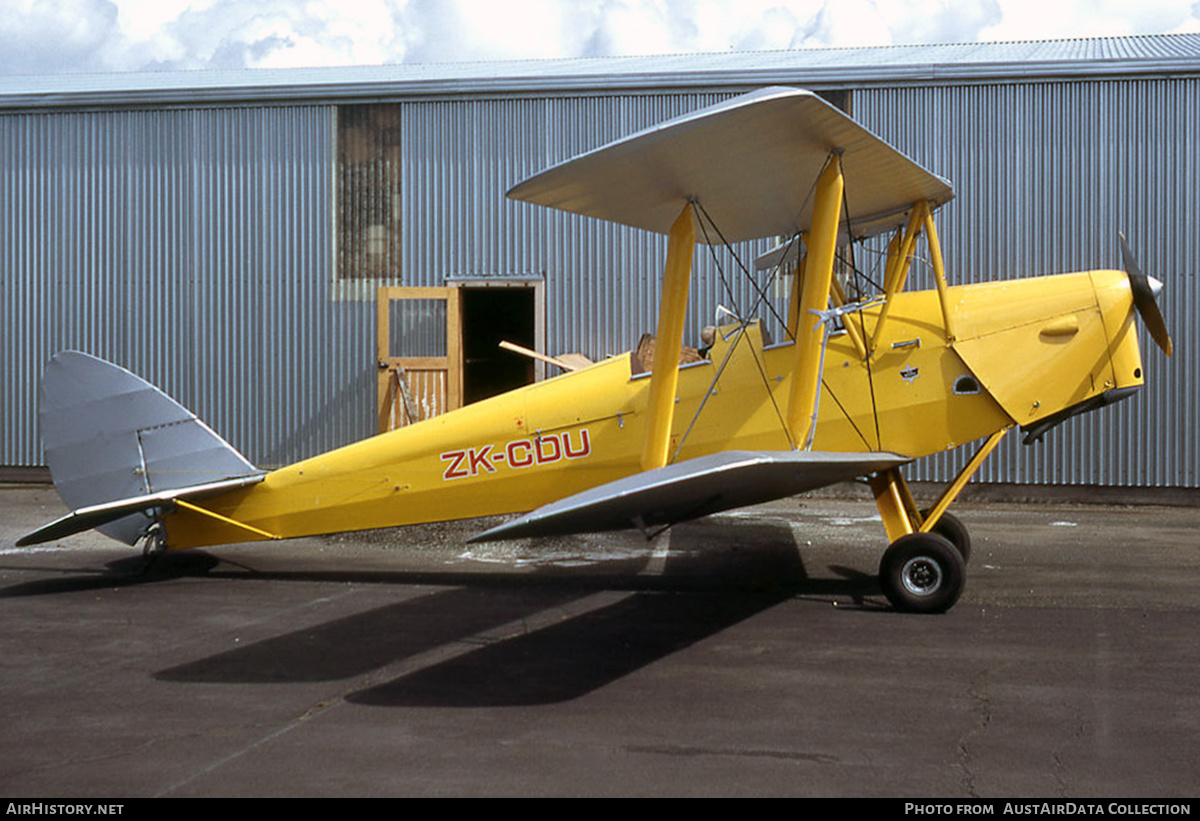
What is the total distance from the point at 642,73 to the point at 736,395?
750 centimetres

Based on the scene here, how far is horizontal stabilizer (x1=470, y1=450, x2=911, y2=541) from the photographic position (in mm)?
4758

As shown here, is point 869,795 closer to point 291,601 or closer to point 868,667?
point 868,667

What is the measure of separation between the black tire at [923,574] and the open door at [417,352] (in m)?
7.24

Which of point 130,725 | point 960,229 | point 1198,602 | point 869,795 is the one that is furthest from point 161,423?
point 960,229

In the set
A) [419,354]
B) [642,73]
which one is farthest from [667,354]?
[642,73]

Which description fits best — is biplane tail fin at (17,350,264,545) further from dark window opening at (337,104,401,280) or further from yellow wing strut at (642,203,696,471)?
Answer: dark window opening at (337,104,401,280)

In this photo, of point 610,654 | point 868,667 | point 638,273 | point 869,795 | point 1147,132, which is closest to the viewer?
point 869,795

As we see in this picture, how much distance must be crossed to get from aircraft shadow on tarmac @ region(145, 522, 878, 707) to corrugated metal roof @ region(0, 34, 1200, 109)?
7.09 meters

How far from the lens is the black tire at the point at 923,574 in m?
6.78

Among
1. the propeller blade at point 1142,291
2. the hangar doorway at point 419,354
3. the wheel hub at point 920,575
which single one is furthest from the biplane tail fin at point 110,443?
the propeller blade at point 1142,291

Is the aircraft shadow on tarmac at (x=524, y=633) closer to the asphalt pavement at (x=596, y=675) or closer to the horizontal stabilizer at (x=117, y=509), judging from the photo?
the asphalt pavement at (x=596, y=675)

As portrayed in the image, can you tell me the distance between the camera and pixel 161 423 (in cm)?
818

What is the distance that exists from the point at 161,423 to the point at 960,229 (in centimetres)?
977

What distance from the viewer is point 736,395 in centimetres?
752
